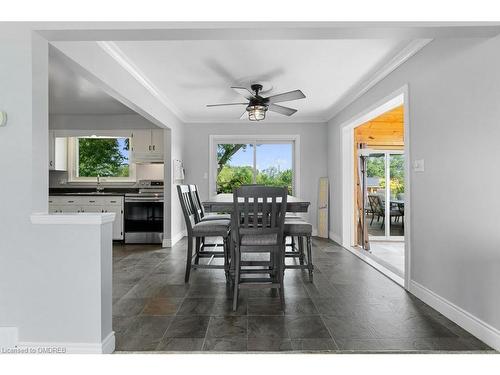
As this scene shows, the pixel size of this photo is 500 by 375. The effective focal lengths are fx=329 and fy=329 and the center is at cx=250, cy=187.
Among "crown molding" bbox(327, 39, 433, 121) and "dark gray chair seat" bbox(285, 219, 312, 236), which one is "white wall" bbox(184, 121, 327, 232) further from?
"dark gray chair seat" bbox(285, 219, 312, 236)

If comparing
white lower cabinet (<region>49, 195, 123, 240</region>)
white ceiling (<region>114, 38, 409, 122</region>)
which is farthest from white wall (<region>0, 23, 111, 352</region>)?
white lower cabinet (<region>49, 195, 123, 240</region>)

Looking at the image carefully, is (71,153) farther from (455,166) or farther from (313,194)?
(455,166)

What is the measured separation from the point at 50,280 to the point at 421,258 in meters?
2.91

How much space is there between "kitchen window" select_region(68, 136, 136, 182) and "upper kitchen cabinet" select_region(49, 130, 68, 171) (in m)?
0.10

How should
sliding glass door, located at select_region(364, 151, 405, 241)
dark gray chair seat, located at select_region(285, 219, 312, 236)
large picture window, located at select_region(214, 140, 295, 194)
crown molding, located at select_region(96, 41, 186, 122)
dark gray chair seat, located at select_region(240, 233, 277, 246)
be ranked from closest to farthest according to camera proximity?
dark gray chair seat, located at select_region(240, 233, 277, 246)
crown molding, located at select_region(96, 41, 186, 122)
dark gray chair seat, located at select_region(285, 219, 312, 236)
sliding glass door, located at select_region(364, 151, 405, 241)
large picture window, located at select_region(214, 140, 295, 194)

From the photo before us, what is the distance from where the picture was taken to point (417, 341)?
214cm

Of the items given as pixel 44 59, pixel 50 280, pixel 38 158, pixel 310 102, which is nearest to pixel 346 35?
pixel 44 59

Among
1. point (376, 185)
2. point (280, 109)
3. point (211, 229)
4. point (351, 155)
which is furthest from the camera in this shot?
point (376, 185)

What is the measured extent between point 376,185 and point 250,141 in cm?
258

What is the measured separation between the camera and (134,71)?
3742mm

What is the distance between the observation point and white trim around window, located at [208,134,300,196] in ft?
21.4

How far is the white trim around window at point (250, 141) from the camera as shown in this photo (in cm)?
653

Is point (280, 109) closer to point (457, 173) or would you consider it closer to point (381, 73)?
point (381, 73)

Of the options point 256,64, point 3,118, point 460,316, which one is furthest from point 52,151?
point 460,316
